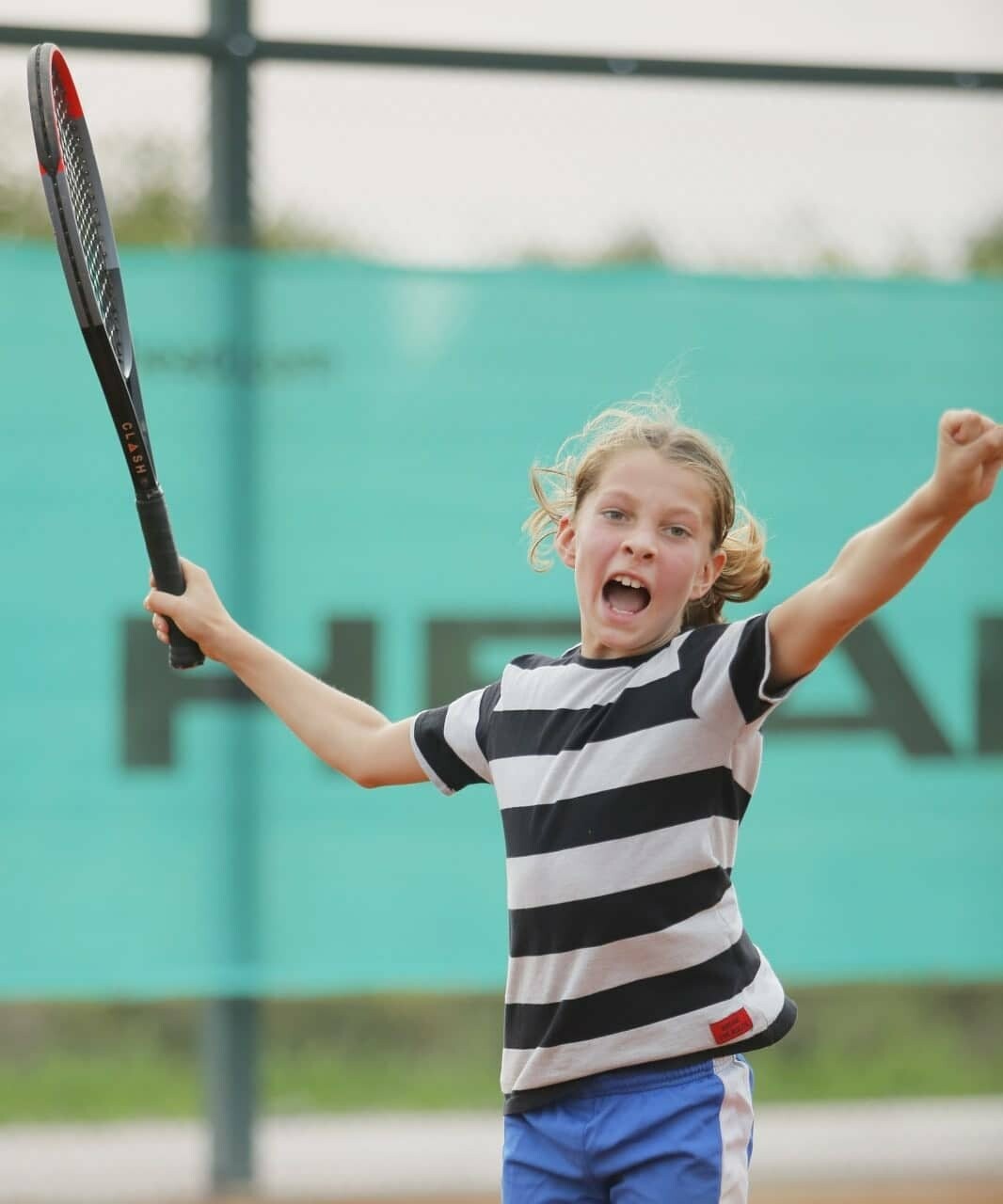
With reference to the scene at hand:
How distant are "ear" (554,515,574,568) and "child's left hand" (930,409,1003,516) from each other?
1.93 ft

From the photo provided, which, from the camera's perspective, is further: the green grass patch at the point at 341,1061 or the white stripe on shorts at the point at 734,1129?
the green grass patch at the point at 341,1061

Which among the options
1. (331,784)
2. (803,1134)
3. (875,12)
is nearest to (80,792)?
(331,784)

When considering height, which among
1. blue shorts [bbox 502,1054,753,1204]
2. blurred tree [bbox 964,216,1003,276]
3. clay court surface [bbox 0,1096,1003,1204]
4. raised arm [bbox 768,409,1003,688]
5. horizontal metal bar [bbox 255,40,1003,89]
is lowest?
clay court surface [bbox 0,1096,1003,1204]

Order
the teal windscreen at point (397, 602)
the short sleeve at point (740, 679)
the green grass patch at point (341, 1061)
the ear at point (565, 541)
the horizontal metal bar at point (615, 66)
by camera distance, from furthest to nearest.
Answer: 1. the green grass patch at point (341, 1061)
2. the horizontal metal bar at point (615, 66)
3. the teal windscreen at point (397, 602)
4. the ear at point (565, 541)
5. the short sleeve at point (740, 679)

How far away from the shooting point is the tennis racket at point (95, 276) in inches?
77.5

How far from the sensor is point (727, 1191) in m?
1.81

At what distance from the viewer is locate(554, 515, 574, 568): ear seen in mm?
2078

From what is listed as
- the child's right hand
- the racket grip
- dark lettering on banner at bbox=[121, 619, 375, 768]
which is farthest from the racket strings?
dark lettering on banner at bbox=[121, 619, 375, 768]

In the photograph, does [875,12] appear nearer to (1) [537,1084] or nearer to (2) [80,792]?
(2) [80,792]

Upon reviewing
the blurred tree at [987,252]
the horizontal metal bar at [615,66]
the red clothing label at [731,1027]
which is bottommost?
the red clothing label at [731,1027]

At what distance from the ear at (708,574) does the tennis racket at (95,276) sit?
653 millimetres

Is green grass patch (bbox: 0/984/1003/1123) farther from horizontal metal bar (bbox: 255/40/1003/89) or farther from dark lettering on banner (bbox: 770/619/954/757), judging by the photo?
horizontal metal bar (bbox: 255/40/1003/89)

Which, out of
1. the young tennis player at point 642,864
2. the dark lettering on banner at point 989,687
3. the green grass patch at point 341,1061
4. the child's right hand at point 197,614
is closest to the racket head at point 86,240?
the child's right hand at point 197,614

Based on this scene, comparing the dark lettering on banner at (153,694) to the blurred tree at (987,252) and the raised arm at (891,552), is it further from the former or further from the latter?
the raised arm at (891,552)
